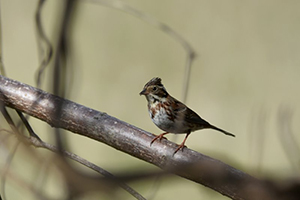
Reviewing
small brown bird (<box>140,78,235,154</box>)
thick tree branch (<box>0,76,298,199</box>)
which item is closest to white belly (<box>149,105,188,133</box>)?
small brown bird (<box>140,78,235,154</box>)

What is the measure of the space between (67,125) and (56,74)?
0.59 meters

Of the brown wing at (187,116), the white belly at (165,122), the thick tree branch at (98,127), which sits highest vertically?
the brown wing at (187,116)

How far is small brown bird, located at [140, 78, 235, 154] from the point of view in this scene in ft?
3.93

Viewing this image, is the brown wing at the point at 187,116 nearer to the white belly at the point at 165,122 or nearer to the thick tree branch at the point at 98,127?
the white belly at the point at 165,122

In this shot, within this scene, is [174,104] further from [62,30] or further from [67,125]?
[62,30]

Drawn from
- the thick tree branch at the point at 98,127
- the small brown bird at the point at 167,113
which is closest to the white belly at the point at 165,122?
the small brown bird at the point at 167,113

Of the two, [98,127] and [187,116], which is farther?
[187,116]

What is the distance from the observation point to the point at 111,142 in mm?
758

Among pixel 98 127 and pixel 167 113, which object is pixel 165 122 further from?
pixel 98 127

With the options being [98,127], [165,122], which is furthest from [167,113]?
[98,127]

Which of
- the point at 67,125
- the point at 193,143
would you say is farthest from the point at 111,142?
the point at 193,143

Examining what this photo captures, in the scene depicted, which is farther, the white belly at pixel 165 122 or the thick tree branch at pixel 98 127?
the white belly at pixel 165 122

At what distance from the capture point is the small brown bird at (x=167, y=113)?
1199mm

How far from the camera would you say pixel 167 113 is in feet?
4.00
